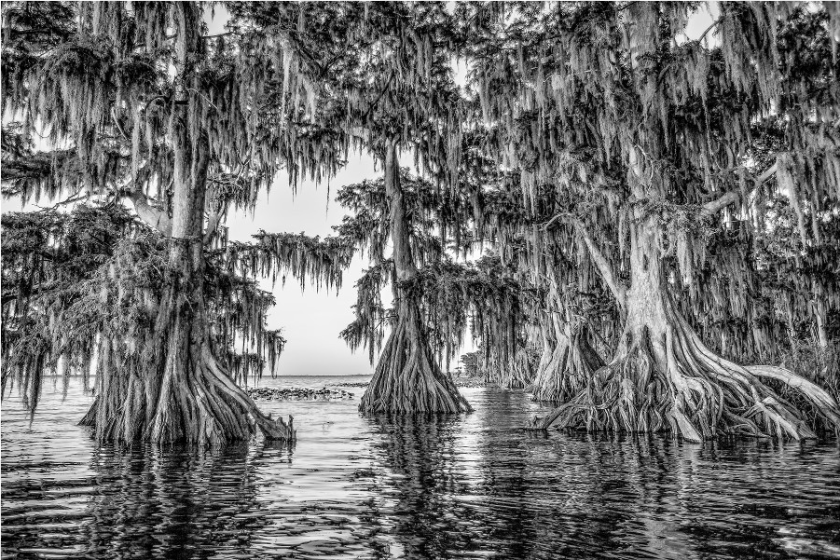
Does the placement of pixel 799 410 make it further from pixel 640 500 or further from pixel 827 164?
pixel 640 500

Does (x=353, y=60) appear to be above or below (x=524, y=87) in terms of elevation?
above

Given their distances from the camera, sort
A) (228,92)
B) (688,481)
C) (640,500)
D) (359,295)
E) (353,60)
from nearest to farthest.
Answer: (640,500) < (688,481) < (228,92) < (353,60) < (359,295)

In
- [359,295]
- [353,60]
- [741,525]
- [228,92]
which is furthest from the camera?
[359,295]

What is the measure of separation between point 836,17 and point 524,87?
8.43 metres

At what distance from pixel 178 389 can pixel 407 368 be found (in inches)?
422

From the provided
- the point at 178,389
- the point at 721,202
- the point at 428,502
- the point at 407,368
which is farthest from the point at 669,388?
the point at 178,389

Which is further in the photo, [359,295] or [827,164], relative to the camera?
[359,295]

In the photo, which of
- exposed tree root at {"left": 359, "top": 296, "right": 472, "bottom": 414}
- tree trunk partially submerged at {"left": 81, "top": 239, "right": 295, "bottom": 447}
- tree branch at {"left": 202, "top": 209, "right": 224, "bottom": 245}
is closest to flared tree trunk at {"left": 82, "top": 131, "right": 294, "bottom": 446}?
tree trunk partially submerged at {"left": 81, "top": 239, "right": 295, "bottom": 447}

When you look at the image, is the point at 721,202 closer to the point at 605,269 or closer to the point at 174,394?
the point at 605,269

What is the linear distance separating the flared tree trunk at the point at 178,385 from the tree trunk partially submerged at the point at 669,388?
8047 mm

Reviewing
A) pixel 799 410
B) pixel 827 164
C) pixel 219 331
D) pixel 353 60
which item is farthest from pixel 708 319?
Answer: pixel 219 331

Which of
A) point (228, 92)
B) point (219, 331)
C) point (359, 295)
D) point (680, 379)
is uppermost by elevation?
point (228, 92)

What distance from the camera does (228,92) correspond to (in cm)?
1300

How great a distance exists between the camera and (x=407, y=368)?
71.7 feet
